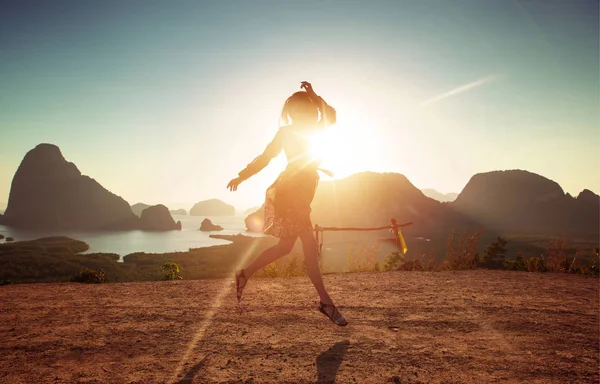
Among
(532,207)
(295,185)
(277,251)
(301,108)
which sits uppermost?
(532,207)

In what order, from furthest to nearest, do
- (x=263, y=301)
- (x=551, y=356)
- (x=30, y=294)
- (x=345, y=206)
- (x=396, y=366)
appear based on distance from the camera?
(x=345, y=206), (x=30, y=294), (x=263, y=301), (x=551, y=356), (x=396, y=366)

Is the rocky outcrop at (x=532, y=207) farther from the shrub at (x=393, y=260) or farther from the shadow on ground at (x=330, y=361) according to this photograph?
the shadow on ground at (x=330, y=361)

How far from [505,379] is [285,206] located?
240 centimetres

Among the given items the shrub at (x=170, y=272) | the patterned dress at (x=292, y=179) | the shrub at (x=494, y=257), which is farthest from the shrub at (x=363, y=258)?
the patterned dress at (x=292, y=179)

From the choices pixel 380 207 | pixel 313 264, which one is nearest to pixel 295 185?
pixel 313 264

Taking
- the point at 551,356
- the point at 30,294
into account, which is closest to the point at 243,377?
the point at 551,356

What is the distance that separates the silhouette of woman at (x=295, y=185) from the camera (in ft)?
11.6

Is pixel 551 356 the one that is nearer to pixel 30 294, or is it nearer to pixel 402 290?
pixel 402 290

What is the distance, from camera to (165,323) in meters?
3.59

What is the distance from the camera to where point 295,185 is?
3562 mm

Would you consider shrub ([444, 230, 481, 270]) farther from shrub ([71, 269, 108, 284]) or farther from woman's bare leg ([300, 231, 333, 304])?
shrub ([71, 269, 108, 284])

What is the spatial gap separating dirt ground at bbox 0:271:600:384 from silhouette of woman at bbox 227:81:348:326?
72cm

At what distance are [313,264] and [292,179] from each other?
3.19 ft

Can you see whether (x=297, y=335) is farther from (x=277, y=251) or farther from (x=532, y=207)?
(x=532, y=207)
